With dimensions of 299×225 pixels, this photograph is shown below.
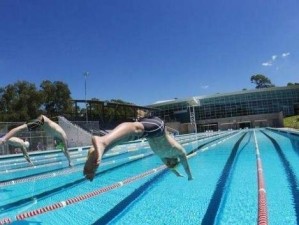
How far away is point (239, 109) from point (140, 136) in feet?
226

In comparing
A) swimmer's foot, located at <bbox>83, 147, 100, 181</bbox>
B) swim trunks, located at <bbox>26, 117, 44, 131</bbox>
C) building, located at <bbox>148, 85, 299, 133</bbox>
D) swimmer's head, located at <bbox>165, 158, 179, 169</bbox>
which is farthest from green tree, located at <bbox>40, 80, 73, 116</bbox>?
swimmer's foot, located at <bbox>83, 147, 100, 181</bbox>

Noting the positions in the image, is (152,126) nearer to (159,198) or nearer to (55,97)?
(159,198)

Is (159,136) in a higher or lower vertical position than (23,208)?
higher

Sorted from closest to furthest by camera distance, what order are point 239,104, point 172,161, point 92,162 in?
point 92,162 < point 172,161 < point 239,104

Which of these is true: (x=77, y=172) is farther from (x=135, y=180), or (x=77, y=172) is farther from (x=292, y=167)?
(x=292, y=167)

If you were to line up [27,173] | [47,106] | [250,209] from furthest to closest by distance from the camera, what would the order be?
[47,106] < [27,173] < [250,209]

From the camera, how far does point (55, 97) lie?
49.9m

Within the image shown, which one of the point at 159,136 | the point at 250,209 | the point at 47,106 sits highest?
the point at 47,106

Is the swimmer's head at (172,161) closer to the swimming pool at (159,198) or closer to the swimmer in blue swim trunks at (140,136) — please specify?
the swimmer in blue swim trunks at (140,136)

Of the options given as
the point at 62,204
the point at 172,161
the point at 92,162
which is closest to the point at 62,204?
the point at 62,204

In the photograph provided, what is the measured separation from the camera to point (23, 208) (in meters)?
6.05

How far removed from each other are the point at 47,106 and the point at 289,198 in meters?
46.9

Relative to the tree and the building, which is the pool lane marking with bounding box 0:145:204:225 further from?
the tree

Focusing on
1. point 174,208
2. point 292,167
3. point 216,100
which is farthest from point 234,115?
point 174,208
